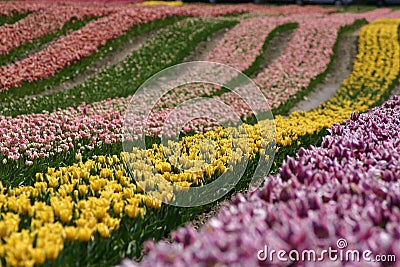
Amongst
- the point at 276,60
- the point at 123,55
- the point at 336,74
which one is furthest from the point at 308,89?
the point at 123,55

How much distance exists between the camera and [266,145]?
6.74m

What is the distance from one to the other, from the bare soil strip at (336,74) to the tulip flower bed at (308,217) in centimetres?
780

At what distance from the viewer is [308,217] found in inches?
126

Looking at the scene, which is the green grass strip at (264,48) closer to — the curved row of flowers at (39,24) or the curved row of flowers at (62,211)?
the curved row of flowers at (39,24)

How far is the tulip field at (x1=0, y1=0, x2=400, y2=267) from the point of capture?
121 inches

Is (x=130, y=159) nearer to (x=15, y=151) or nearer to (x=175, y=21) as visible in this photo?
(x=15, y=151)

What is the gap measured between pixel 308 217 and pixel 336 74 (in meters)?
13.2

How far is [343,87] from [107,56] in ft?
23.4

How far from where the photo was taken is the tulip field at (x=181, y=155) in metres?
3.06

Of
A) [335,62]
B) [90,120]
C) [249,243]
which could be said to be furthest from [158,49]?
[249,243]

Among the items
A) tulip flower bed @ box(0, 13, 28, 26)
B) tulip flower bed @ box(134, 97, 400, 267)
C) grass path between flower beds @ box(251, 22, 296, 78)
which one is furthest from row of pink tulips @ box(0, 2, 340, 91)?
tulip flower bed @ box(134, 97, 400, 267)

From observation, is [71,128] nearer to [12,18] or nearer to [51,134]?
[51,134]

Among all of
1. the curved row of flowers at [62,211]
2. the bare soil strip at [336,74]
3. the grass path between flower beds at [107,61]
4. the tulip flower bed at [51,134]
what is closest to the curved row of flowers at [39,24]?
the grass path between flower beds at [107,61]

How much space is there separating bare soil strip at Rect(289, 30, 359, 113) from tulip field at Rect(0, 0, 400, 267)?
16cm
